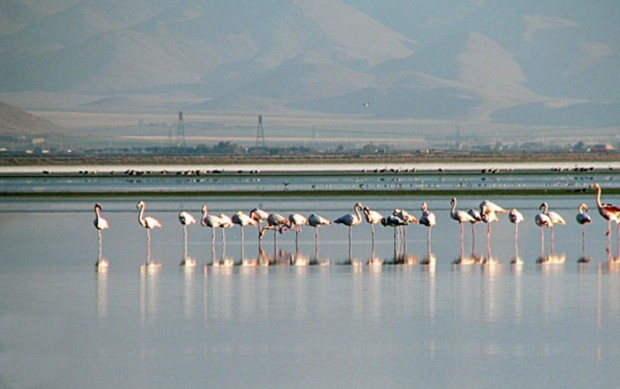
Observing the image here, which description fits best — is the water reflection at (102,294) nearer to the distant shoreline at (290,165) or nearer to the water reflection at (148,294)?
the water reflection at (148,294)

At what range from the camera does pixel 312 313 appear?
14.9 metres

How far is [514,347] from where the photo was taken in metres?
12.8

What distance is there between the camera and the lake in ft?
39.3

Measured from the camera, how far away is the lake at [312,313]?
39.3ft

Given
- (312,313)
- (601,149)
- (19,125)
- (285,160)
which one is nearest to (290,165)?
(285,160)

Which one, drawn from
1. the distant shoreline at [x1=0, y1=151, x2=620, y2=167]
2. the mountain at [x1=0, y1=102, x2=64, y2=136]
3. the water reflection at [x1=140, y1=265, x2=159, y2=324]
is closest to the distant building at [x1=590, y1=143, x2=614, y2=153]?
the distant shoreline at [x1=0, y1=151, x2=620, y2=167]

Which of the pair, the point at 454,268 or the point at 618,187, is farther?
the point at 618,187

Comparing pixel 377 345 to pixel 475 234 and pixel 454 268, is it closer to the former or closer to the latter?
pixel 454 268

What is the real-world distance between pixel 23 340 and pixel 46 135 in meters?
176

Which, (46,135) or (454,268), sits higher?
(46,135)

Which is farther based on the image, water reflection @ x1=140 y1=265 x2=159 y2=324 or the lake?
water reflection @ x1=140 y1=265 x2=159 y2=324

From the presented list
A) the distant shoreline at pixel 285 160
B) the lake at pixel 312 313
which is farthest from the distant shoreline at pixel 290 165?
the lake at pixel 312 313

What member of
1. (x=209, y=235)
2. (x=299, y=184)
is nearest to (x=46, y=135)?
(x=299, y=184)

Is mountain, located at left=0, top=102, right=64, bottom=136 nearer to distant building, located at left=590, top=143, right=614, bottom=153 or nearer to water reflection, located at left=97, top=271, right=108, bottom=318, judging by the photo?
distant building, located at left=590, top=143, right=614, bottom=153
